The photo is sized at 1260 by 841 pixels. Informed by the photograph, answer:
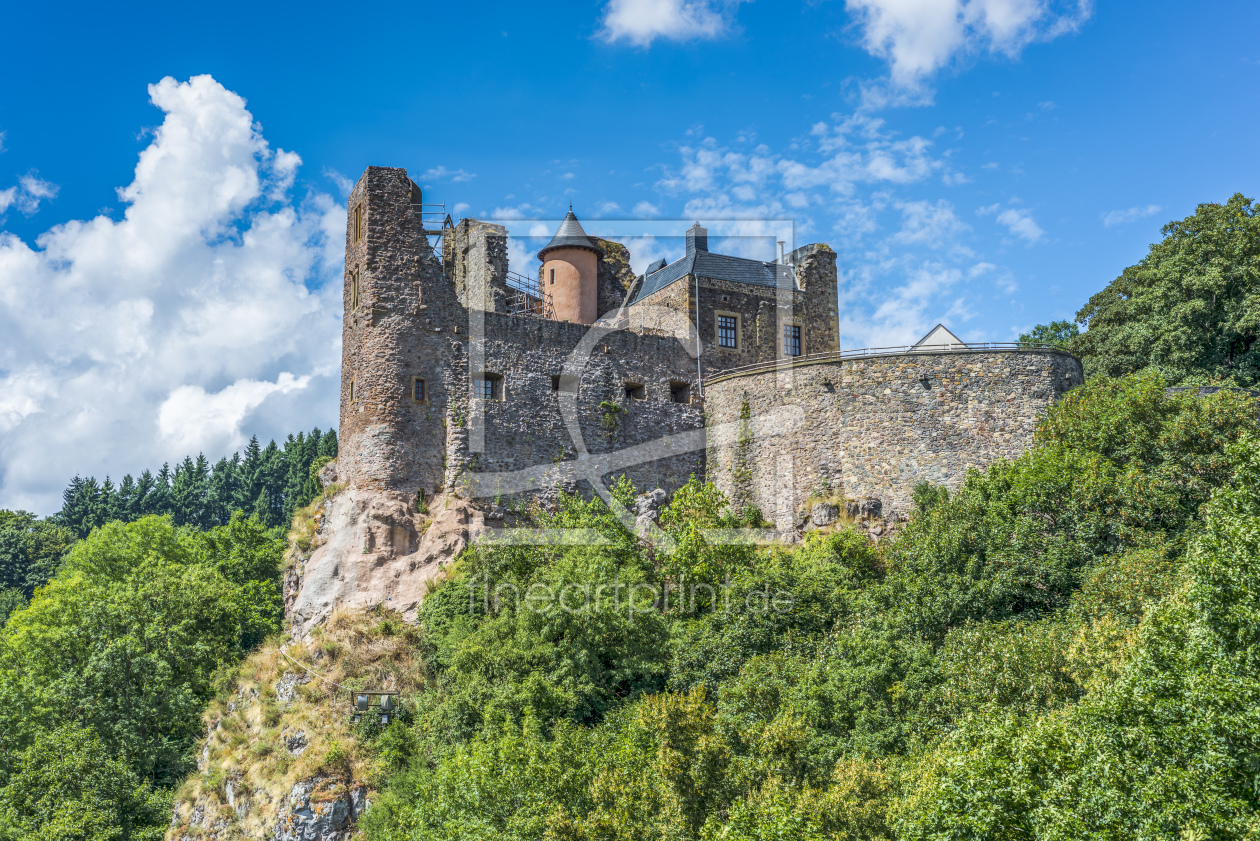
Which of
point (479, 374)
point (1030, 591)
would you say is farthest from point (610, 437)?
point (1030, 591)

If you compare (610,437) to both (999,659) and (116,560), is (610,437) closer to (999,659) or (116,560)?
(999,659)

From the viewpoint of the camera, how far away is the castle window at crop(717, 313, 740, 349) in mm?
45281

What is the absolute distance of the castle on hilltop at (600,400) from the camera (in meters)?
36.5

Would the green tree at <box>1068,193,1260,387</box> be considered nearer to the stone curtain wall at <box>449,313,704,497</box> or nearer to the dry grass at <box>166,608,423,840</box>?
the stone curtain wall at <box>449,313,704,497</box>

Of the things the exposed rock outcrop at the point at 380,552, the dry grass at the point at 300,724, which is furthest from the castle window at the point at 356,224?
the dry grass at the point at 300,724

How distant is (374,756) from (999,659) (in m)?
17.2

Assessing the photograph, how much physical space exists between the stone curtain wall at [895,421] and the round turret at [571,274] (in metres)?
11.9

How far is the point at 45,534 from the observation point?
267 feet

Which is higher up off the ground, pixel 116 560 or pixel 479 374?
pixel 479 374

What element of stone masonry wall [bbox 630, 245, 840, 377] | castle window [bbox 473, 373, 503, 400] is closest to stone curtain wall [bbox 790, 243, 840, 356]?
stone masonry wall [bbox 630, 245, 840, 377]

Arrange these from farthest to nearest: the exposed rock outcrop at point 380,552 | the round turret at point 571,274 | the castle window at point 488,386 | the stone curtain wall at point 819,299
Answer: the round turret at point 571,274
the stone curtain wall at point 819,299
the castle window at point 488,386
the exposed rock outcrop at point 380,552

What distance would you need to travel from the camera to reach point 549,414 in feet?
128

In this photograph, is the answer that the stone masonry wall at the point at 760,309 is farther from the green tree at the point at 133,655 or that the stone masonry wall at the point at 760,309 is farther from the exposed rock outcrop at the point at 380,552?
the green tree at the point at 133,655

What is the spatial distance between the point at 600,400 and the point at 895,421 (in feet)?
36.0
